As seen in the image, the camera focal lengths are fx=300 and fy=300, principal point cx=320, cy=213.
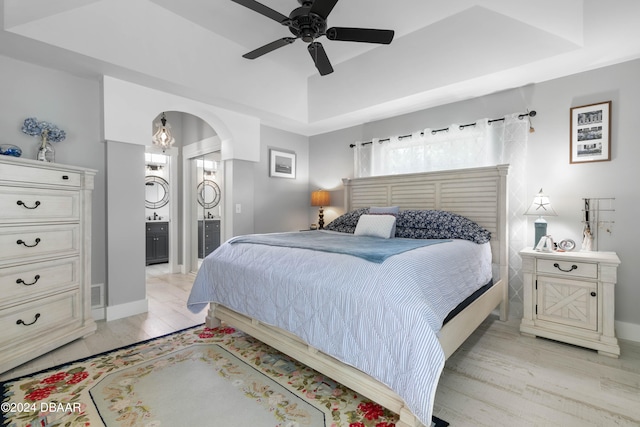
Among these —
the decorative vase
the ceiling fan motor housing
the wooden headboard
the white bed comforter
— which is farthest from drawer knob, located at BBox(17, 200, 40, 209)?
the wooden headboard

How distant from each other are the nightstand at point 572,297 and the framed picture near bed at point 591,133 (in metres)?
0.87

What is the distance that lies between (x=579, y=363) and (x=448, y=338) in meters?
1.21

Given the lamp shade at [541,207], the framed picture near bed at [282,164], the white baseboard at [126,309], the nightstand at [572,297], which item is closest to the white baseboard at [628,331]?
the nightstand at [572,297]

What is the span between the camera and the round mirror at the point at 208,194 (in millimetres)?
5098

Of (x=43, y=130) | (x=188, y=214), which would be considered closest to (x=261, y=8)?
(x=43, y=130)

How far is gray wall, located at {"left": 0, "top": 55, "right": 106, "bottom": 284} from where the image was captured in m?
2.52

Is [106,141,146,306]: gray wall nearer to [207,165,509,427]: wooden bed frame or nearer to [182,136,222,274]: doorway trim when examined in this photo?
[207,165,509,427]: wooden bed frame

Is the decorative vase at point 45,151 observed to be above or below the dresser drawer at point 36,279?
above

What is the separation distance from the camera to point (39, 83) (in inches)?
104

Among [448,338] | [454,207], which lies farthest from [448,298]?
[454,207]

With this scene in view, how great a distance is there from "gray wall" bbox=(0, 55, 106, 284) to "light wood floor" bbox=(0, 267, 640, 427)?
892 millimetres

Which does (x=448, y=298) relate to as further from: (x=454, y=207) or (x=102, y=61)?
(x=102, y=61)

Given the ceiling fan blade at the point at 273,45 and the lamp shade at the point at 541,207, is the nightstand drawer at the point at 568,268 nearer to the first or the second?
the lamp shade at the point at 541,207

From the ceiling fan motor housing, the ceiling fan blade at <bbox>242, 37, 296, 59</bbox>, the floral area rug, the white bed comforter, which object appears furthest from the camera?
the ceiling fan blade at <bbox>242, 37, 296, 59</bbox>
